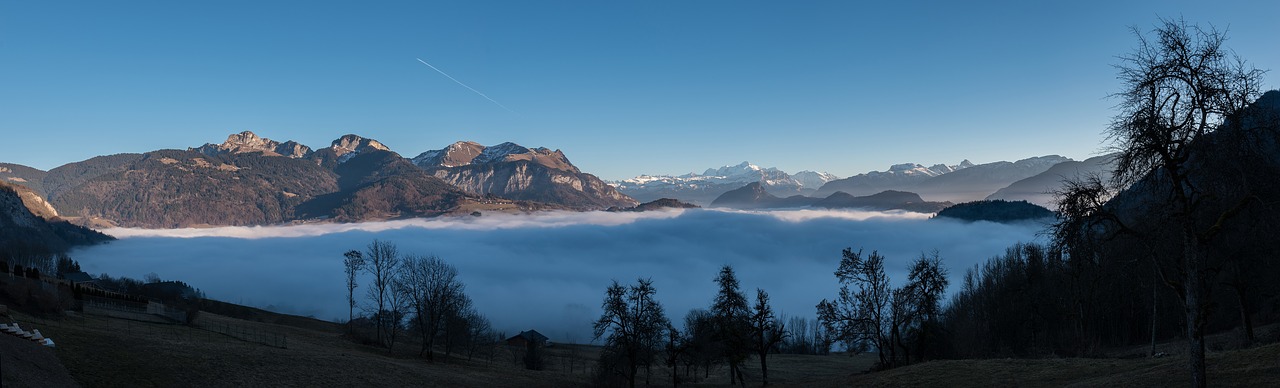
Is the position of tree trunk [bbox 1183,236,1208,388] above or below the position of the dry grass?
above

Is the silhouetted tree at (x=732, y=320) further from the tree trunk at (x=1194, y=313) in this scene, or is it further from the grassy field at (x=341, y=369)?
the tree trunk at (x=1194, y=313)

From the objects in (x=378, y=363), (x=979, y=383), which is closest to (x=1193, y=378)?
(x=979, y=383)

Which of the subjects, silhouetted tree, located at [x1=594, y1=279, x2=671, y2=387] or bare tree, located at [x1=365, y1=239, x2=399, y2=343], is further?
bare tree, located at [x1=365, y1=239, x2=399, y2=343]

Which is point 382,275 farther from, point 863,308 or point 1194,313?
point 1194,313

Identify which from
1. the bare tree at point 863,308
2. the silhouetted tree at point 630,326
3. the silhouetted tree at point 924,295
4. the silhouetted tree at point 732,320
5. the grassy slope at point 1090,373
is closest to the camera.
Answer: the grassy slope at point 1090,373

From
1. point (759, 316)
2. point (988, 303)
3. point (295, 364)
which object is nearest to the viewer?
point (295, 364)

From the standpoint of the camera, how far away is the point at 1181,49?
55.7ft

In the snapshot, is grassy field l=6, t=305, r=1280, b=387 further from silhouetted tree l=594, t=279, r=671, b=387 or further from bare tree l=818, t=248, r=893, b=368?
bare tree l=818, t=248, r=893, b=368

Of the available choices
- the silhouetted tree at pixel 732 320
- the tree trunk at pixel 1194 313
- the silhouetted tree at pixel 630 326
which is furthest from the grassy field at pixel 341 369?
the silhouetted tree at pixel 732 320

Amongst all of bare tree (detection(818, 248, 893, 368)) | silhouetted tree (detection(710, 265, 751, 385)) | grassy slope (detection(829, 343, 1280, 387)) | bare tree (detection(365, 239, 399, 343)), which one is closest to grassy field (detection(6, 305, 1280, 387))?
grassy slope (detection(829, 343, 1280, 387))

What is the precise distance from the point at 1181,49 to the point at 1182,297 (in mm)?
7273

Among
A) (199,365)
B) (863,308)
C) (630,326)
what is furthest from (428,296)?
(863,308)

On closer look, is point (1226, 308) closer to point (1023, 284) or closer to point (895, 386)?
point (1023, 284)

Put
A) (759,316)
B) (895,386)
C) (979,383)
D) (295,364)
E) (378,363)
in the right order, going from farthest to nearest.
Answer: (759,316)
(378,363)
(295,364)
(895,386)
(979,383)
